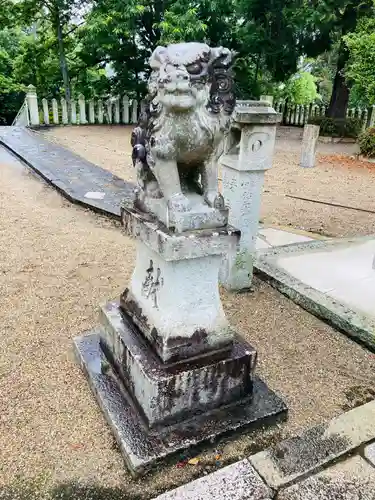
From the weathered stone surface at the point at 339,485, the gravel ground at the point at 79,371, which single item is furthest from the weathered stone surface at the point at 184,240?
the weathered stone surface at the point at 339,485

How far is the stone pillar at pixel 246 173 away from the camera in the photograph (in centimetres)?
294

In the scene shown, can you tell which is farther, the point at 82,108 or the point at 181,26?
the point at 82,108

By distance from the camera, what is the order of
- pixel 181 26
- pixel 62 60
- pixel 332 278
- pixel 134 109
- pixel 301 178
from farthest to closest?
pixel 134 109, pixel 62 60, pixel 181 26, pixel 301 178, pixel 332 278

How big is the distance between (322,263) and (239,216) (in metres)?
1.04

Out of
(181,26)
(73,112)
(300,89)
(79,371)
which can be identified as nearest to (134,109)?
(73,112)

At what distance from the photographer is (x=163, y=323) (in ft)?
6.51

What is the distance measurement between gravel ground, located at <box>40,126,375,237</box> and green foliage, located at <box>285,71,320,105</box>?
3984 millimetres

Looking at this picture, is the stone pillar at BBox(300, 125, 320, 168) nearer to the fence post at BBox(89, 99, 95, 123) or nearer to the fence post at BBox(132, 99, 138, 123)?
the fence post at BBox(132, 99, 138, 123)

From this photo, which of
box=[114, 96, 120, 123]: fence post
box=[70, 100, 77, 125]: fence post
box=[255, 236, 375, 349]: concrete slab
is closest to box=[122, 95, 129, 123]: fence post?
box=[114, 96, 120, 123]: fence post

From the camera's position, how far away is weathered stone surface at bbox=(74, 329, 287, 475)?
186cm

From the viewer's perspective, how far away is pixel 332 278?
11.5ft

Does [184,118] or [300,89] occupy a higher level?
[300,89]

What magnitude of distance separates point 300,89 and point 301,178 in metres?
9.77

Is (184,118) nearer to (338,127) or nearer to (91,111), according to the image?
(338,127)
